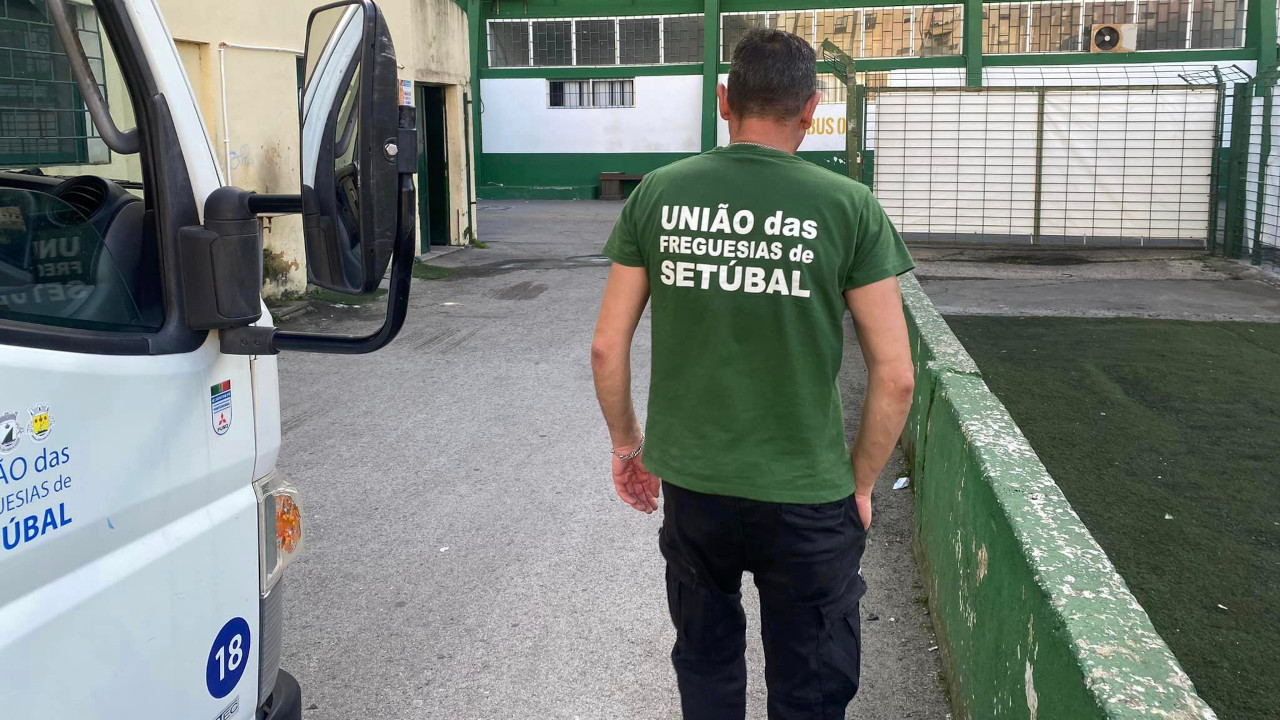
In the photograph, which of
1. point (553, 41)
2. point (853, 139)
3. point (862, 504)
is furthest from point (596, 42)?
point (862, 504)

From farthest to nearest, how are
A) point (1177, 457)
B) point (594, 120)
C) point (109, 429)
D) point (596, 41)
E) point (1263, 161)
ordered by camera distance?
point (594, 120), point (596, 41), point (1263, 161), point (1177, 457), point (109, 429)

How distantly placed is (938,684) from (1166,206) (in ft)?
40.6

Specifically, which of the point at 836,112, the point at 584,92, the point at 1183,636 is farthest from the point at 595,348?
the point at 584,92

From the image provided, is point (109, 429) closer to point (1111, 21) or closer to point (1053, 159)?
point (1053, 159)

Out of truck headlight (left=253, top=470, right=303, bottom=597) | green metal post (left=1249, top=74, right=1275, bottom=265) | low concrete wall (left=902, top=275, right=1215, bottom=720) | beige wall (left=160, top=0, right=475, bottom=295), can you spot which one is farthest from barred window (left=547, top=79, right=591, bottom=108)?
truck headlight (left=253, top=470, right=303, bottom=597)

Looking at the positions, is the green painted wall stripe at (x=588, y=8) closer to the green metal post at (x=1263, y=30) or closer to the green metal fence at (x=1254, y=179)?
the green metal post at (x=1263, y=30)

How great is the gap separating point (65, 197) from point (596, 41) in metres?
25.8

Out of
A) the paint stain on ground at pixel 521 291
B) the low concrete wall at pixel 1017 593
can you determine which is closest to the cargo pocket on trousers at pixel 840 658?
the low concrete wall at pixel 1017 593

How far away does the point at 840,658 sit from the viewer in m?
2.66

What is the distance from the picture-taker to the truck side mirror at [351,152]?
2053mm

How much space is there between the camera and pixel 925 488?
4539mm

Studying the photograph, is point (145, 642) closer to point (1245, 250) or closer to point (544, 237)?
point (1245, 250)

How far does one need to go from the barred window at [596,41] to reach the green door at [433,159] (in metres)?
12.3

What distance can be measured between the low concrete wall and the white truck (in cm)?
147
